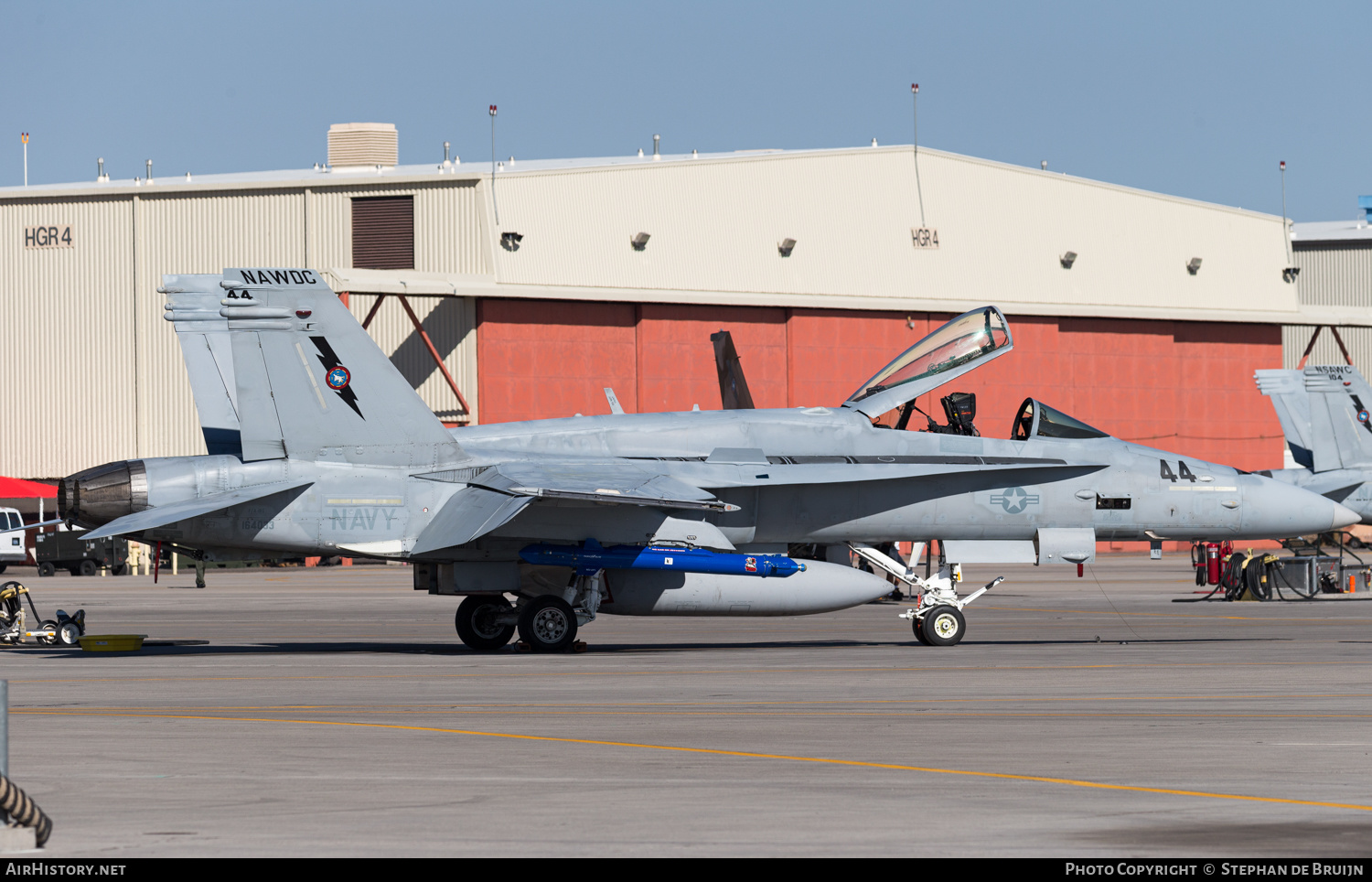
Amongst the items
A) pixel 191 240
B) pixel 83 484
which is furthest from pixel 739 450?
pixel 191 240

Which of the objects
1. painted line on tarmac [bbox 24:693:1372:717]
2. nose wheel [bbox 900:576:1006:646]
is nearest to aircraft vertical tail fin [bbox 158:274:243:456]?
painted line on tarmac [bbox 24:693:1372:717]

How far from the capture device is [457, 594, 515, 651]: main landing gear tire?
20109 millimetres

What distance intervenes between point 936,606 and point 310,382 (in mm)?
8326

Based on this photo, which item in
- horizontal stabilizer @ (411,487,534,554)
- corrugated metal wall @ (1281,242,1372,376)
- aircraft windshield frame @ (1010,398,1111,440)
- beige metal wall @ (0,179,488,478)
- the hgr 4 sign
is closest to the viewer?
horizontal stabilizer @ (411,487,534,554)

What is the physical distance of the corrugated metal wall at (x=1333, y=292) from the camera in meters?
70.6

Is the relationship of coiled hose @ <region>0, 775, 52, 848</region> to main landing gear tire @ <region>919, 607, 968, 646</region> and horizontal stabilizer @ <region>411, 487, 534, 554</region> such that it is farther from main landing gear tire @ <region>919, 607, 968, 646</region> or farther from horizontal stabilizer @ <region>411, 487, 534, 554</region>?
main landing gear tire @ <region>919, 607, 968, 646</region>

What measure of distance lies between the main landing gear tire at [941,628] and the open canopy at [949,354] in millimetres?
2702

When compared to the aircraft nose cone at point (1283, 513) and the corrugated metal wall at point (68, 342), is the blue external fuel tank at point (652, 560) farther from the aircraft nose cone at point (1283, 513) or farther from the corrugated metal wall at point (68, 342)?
the corrugated metal wall at point (68, 342)

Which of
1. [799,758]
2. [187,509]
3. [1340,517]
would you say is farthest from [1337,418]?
[799,758]

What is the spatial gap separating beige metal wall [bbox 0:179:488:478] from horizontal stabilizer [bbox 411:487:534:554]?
115 feet

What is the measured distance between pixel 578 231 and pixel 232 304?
1421 inches

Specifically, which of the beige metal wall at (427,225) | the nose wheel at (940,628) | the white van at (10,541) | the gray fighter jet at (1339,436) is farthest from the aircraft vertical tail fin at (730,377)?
the beige metal wall at (427,225)

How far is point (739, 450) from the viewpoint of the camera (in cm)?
1941

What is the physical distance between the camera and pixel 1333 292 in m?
73.5
